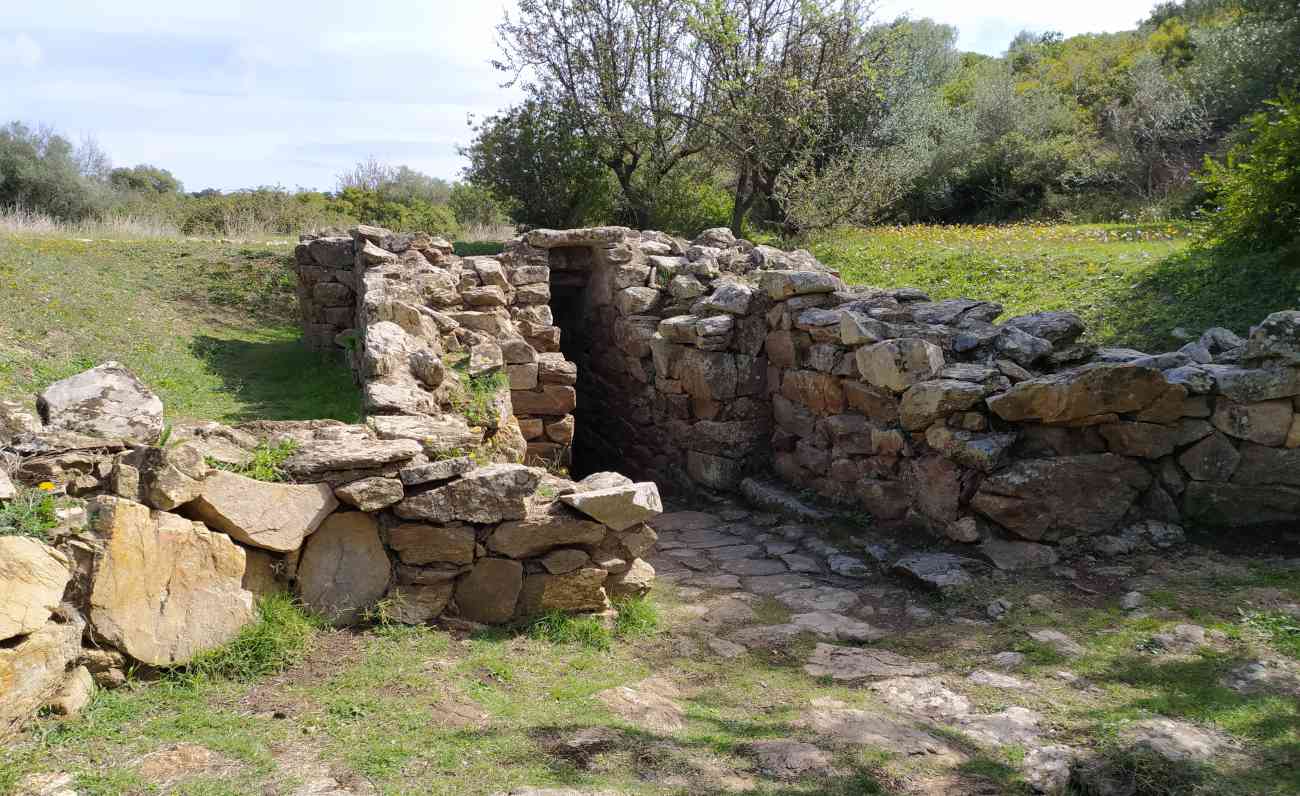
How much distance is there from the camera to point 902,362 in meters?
6.77

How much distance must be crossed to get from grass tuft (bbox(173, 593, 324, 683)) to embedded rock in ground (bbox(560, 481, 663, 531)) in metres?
1.44

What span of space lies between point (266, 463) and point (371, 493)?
1.71ft

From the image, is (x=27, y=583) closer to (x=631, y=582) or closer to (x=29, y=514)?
(x=29, y=514)

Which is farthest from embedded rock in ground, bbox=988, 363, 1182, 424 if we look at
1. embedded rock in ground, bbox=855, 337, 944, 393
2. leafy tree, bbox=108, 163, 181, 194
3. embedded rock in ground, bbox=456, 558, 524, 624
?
leafy tree, bbox=108, 163, 181, 194

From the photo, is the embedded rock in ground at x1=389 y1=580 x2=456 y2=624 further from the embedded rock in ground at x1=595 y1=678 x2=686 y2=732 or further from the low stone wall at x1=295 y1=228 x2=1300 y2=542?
the low stone wall at x1=295 y1=228 x2=1300 y2=542

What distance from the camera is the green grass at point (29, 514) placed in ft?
→ 11.4

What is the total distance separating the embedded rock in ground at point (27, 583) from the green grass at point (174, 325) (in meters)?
3.39

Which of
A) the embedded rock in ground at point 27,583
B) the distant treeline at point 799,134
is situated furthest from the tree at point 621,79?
the embedded rock in ground at point 27,583

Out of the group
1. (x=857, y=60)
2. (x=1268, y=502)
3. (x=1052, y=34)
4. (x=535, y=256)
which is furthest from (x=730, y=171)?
(x=1052, y=34)

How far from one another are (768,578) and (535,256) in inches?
184

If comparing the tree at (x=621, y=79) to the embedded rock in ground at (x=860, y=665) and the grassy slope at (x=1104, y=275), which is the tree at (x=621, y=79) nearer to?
the grassy slope at (x=1104, y=275)

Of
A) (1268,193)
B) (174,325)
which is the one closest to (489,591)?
(174,325)

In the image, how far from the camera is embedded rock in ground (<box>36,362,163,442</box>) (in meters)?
4.15

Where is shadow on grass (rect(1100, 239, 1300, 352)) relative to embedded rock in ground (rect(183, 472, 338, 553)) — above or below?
above
